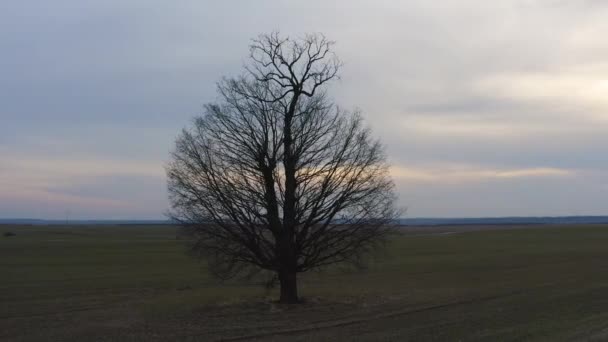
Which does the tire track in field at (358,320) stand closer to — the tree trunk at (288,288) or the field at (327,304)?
the field at (327,304)

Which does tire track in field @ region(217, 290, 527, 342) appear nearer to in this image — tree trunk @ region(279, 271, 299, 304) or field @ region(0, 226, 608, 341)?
field @ region(0, 226, 608, 341)

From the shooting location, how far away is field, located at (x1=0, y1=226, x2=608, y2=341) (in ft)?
70.6

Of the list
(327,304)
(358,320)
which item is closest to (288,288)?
(327,304)

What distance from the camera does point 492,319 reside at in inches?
911

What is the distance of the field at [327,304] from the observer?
21.5 meters

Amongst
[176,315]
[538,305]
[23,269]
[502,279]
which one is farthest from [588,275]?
[23,269]

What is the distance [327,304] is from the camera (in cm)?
2986

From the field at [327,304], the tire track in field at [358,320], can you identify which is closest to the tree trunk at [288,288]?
the field at [327,304]

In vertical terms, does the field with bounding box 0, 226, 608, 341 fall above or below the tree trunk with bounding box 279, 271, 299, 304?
below

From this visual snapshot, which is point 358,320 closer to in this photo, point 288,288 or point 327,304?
point 327,304

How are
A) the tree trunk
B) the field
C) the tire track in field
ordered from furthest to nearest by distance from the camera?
1. the tree trunk
2. the field
3. the tire track in field

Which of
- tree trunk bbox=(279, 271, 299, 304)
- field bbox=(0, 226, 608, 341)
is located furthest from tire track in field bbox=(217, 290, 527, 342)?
tree trunk bbox=(279, 271, 299, 304)

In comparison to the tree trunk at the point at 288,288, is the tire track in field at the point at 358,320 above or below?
below

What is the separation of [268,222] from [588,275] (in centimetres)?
2153
